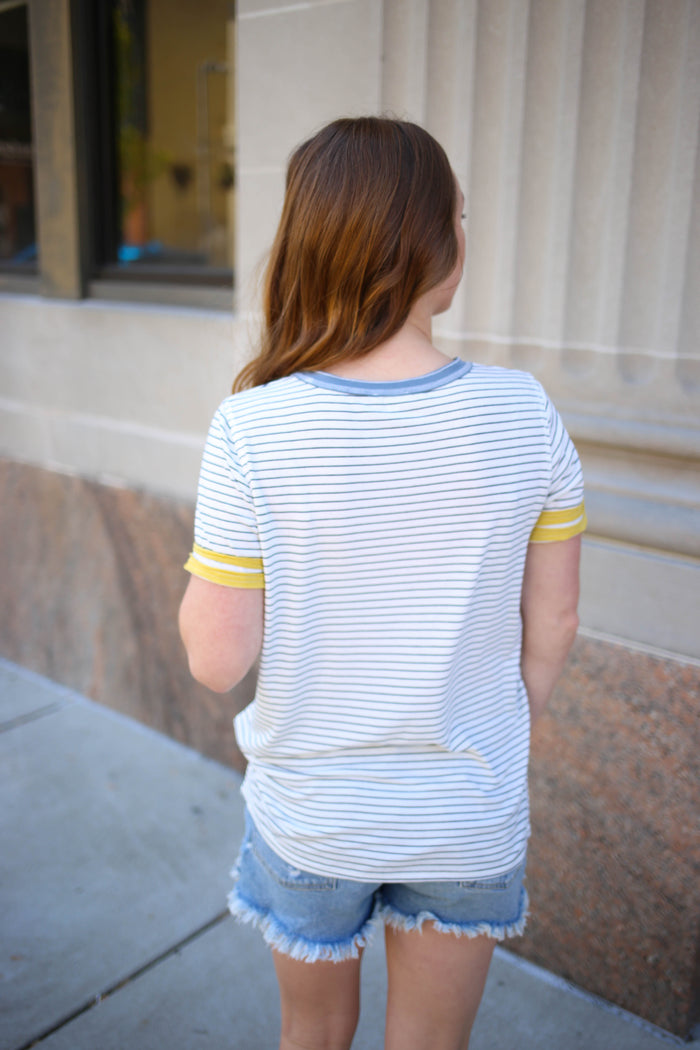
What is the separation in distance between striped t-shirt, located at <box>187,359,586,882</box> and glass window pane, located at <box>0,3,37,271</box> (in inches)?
156

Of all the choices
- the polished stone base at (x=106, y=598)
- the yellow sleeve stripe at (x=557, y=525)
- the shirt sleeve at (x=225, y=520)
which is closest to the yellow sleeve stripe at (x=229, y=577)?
the shirt sleeve at (x=225, y=520)

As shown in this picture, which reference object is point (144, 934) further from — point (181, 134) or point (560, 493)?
point (181, 134)

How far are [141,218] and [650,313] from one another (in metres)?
8.75

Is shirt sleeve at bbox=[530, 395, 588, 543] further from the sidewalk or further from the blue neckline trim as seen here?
the sidewalk

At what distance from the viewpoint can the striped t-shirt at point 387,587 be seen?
3.87ft

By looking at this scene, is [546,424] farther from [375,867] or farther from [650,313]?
[650,313]

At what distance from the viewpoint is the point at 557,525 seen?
1385 millimetres

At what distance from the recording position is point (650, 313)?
2.27 metres

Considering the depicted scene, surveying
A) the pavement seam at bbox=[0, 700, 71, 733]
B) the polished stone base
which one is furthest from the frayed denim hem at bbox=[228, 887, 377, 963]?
the pavement seam at bbox=[0, 700, 71, 733]

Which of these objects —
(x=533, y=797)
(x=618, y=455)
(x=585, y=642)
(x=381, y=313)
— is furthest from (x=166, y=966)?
(x=381, y=313)

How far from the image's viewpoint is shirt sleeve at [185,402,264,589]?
118 cm

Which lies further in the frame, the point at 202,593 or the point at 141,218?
the point at 141,218

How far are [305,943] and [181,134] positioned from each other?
10333 millimetres

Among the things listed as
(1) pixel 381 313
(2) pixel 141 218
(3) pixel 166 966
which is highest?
(2) pixel 141 218
